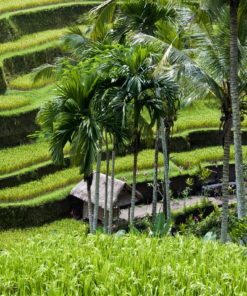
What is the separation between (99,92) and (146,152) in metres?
8.29

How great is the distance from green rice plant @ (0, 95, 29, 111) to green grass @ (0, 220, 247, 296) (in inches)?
487

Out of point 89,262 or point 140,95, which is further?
point 140,95

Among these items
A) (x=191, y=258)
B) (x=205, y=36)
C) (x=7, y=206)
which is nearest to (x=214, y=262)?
(x=191, y=258)

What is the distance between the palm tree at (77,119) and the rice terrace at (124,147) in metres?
0.02

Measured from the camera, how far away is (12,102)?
62.6ft

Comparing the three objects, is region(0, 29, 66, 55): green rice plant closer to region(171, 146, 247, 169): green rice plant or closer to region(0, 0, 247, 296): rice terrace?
region(0, 0, 247, 296): rice terrace

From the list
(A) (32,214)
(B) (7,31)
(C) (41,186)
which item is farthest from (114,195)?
(B) (7,31)

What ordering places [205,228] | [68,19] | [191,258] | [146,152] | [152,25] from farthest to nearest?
[68,19], [146,152], [205,228], [152,25], [191,258]

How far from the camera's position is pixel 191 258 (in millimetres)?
6289

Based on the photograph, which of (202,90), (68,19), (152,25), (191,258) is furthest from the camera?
(68,19)

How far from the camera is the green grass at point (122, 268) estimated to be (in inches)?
208

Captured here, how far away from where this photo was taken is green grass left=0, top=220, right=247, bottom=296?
529 cm

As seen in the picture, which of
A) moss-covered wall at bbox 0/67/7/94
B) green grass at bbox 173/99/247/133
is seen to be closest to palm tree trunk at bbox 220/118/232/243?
green grass at bbox 173/99/247/133

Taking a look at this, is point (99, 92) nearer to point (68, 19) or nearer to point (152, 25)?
point (152, 25)
